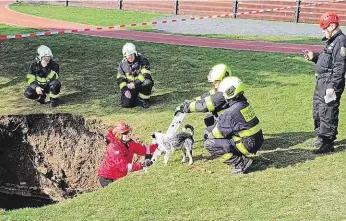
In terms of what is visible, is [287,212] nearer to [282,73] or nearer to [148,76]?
[148,76]

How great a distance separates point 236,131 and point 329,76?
6.34ft

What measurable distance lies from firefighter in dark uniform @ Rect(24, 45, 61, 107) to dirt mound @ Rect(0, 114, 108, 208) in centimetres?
72

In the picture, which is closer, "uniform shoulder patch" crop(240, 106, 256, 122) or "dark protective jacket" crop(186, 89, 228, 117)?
"uniform shoulder patch" crop(240, 106, 256, 122)

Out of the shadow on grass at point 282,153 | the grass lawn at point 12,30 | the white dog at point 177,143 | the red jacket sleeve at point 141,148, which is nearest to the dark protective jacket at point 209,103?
the white dog at point 177,143

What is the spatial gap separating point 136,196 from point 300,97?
6.58 meters

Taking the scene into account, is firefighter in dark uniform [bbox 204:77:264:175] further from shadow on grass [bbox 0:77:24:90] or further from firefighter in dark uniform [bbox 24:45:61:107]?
shadow on grass [bbox 0:77:24:90]

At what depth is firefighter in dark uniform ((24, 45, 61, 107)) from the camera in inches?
556

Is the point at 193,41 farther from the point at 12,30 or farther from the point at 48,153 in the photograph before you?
the point at 48,153

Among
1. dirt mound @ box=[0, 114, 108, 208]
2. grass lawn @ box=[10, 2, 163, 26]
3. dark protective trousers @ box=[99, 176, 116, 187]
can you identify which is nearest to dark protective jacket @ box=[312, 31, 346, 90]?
dark protective trousers @ box=[99, 176, 116, 187]

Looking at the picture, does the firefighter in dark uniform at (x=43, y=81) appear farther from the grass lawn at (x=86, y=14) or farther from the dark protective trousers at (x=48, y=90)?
the grass lawn at (x=86, y=14)

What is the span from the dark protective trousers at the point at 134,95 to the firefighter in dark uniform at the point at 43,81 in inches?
62.7

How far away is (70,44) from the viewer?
19.4 metres

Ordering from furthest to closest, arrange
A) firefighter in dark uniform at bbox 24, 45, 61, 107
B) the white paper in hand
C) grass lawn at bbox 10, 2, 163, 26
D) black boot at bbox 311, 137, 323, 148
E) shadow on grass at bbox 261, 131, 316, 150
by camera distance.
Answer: grass lawn at bbox 10, 2, 163, 26
firefighter in dark uniform at bbox 24, 45, 61, 107
shadow on grass at bbox 261, 131, 316, 150
black boot at bbox 311, 137, 323, 148
the white paper in hand

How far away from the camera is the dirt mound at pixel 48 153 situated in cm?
1316
